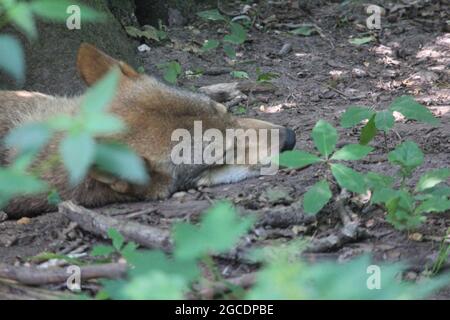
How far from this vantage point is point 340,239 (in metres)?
4.13

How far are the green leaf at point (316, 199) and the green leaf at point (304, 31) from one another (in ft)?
18.8

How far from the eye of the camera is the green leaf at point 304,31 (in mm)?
9555

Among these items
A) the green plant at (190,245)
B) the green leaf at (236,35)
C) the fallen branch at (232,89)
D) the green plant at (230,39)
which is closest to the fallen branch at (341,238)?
the green plant at (190,245)

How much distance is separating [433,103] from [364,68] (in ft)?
5.34

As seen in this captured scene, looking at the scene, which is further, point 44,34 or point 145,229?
point 44,34

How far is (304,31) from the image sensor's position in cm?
960

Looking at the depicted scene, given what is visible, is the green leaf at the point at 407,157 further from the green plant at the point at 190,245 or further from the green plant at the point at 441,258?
the green plant at the point at 190,245

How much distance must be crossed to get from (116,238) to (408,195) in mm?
1705

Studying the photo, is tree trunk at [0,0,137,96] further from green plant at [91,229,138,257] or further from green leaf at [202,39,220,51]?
green plant at [91,229,138,257]

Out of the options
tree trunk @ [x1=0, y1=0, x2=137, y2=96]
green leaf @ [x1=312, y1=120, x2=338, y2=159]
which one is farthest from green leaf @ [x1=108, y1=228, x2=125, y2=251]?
tree trunk @ [x1=0, y1=0, x2=137, y2=96]

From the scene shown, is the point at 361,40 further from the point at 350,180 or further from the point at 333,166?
the point at 350,180
